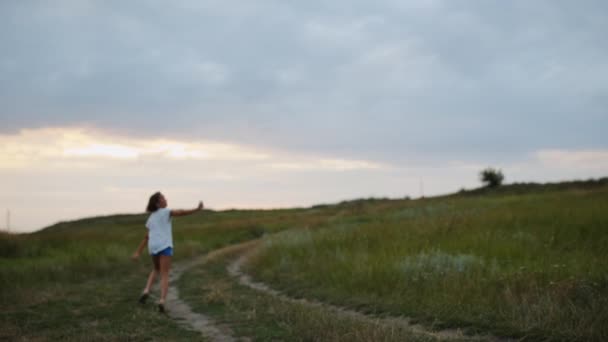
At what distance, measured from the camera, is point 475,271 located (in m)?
10.6

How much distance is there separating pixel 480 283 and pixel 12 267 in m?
16.1

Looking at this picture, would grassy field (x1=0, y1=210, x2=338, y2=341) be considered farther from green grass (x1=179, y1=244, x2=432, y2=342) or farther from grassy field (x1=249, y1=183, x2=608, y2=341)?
grassy field (x1=249, y1=183, x2=608, y2=341)

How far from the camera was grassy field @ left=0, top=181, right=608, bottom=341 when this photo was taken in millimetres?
7250

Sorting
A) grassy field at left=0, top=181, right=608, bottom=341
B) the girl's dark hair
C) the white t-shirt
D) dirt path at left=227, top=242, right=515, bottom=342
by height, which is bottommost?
dirt path at left=227, top=242, right=515, bottom=342

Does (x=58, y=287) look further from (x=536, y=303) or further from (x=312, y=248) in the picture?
(x=536, y=303)

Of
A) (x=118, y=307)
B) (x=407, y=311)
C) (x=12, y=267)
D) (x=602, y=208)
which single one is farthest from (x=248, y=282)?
(x=602, y=208)

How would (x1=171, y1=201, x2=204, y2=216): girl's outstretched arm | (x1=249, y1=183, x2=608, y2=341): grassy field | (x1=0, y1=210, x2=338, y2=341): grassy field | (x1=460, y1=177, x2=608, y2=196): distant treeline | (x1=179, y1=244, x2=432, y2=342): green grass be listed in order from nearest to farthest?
(x1=179, y1=244, x2=432, y2=342): green grass < (x1=249, y1=183, x2=608, y2=341): grassy field < (x1=0, y1=210, x2=338, y2=341): grassy field < (x1=171, y1=201, x2=204, y2=216): girl's outstretched arm < (x1=460, y1=177, x2=608, y2=196): distant treeline

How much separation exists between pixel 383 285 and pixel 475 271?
6.29 ft

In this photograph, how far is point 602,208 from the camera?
18.3 metres

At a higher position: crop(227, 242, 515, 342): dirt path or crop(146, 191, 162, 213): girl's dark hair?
crop(146, 191, 162, 213): girl's dark hair

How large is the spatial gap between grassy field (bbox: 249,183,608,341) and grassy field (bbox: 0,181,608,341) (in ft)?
0.11

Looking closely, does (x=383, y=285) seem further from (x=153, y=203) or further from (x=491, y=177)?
(x=491, y=177)

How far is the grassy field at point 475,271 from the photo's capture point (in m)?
7.20

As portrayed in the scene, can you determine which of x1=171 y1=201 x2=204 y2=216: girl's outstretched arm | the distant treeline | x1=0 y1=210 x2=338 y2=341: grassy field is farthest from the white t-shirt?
the distant treeline
